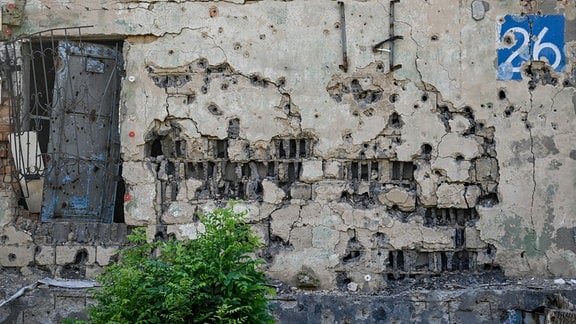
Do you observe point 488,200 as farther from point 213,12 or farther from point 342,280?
point 213,12

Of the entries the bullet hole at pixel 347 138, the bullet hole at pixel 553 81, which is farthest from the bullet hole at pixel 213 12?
the bullet hole at pixel 553 81

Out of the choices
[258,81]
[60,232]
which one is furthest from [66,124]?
[258,81]

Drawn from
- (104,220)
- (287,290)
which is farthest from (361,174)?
(104,220)

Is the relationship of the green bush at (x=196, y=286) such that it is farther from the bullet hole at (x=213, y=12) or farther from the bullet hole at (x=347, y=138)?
the bullet hole at (x=213, y=12)

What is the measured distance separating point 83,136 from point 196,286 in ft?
10.5

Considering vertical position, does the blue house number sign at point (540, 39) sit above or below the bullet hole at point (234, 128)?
above

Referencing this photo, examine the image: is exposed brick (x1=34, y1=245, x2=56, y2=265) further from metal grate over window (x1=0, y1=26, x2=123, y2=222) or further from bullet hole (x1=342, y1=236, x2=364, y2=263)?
bullet hole (x1=342, y1=236, x2=364, y2=263)

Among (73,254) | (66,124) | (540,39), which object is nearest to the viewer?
(540,39)

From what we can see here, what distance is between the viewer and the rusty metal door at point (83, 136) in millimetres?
7816

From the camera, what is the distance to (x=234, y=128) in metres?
7.61

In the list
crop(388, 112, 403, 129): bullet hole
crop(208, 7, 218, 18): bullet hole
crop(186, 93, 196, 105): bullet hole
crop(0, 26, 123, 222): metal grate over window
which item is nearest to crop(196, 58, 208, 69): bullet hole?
crop(186, 93, 196, 105): bullet hole

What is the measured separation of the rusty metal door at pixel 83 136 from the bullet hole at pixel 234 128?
3.37ft

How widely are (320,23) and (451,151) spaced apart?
145 cm

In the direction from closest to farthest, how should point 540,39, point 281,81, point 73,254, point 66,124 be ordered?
1. point 540,39
2. point 281,81
3. point 73,254
4. point 66,124
